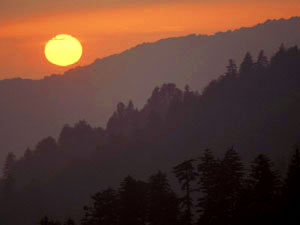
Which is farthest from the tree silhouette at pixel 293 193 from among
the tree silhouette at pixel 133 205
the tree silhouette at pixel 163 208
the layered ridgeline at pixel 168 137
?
the layered ridgeline at pixel 168 137

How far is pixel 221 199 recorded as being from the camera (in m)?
46.8

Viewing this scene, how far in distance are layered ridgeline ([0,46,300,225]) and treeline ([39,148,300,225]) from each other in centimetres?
5124

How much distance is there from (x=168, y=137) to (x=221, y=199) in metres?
78.1

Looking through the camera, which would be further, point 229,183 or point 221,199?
point 229,183

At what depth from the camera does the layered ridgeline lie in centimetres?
10994

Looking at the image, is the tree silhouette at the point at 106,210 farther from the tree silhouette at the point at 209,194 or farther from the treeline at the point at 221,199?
the tree silhouette at the point at 209,194

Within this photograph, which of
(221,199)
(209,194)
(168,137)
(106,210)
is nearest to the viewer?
(221,199)

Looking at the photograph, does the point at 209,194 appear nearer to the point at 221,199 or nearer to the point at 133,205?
the point at 221,199

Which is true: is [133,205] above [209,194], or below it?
below

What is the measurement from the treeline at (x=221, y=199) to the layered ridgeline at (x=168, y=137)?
2017 inches

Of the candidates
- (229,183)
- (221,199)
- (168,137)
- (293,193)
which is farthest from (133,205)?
(168,137)

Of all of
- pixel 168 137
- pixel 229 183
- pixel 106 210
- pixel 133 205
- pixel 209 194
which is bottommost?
pixel 106 210

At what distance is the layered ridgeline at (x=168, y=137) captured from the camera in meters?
110

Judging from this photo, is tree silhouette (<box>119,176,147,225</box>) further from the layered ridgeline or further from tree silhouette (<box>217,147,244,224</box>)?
the layered ridgeline
